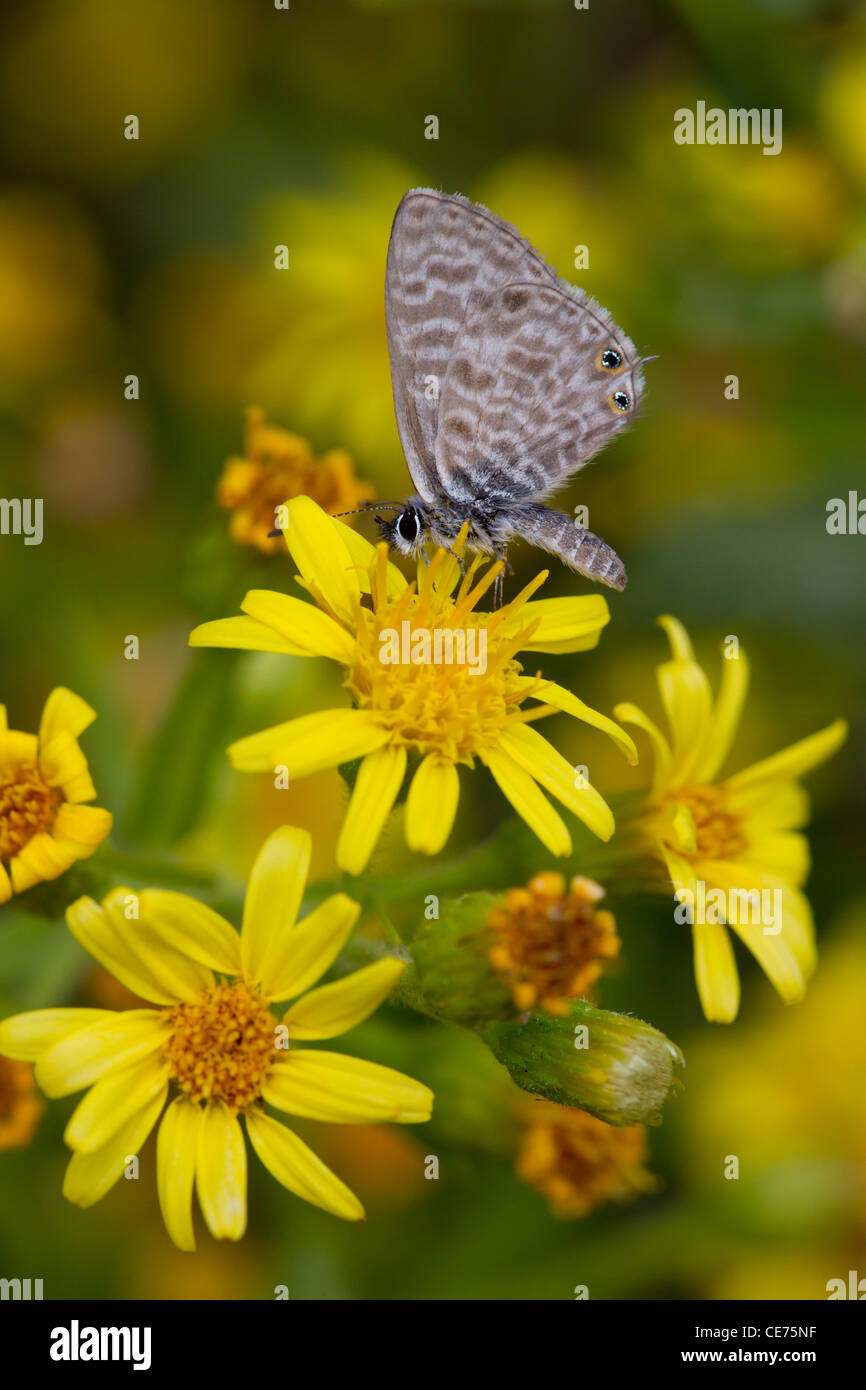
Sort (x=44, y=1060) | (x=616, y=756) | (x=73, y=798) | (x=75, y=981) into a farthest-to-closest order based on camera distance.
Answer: (x=616, y=756) < (x=75, y=981) < (x=73, y=798) < (x=44, y=1060)

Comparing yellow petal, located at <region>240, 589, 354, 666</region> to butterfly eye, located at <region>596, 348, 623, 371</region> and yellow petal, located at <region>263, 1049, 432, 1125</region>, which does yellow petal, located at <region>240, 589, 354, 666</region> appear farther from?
butterfly eye, located at <region>596, 348, 623, 371</region>

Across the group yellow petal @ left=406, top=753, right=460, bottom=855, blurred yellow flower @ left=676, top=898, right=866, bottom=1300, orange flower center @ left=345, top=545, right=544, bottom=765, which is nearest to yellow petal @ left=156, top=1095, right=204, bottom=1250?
yellow petal @ left=406, top=753, right=460, bottom=855

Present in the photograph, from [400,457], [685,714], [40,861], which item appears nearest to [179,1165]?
[40,861]

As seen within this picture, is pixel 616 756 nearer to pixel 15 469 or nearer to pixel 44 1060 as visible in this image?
pixel 15 469

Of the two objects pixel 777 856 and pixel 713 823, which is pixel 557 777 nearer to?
pixel 713 823
